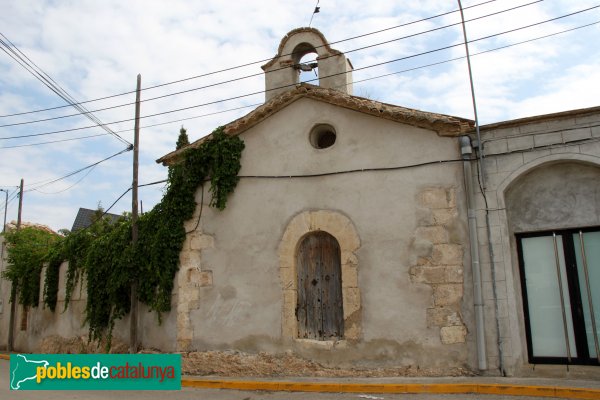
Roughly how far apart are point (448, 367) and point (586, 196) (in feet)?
10.3

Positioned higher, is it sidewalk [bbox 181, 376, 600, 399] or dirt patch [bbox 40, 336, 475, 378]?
dirt patch [bbox 40, 336, 475, 378]

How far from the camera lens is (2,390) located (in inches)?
309

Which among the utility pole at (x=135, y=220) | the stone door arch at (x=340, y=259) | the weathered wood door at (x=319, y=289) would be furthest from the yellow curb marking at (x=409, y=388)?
the utility pole at (x=135, y=220)

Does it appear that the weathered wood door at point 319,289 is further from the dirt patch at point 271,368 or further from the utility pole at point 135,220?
the utility pole at point 135,220

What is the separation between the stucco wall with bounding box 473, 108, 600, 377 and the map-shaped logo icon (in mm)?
7216

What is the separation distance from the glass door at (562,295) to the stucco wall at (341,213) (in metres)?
0.90

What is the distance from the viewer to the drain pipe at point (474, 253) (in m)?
7.07

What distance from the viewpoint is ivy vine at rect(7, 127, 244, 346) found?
9281mm

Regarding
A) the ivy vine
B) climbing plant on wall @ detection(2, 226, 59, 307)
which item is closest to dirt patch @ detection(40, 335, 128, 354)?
the ivy vine

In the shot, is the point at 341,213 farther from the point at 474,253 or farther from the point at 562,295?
the point at 562,295

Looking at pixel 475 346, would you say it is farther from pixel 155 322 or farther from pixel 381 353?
pixel 155 322

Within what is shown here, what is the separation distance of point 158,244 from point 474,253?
5575mm

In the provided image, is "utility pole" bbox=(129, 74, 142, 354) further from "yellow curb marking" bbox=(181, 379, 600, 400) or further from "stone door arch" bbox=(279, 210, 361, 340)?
"stone door arch" bbox=(279, 210, 361, 340)

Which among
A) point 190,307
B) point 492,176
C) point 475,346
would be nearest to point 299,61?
point 492,176
